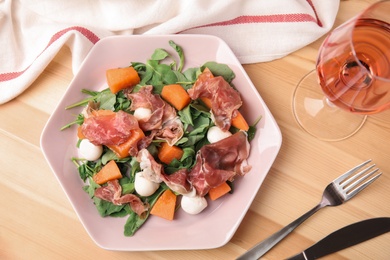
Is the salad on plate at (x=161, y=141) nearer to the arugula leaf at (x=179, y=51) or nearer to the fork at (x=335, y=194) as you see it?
the arugula leaf at (x=179, y=51)

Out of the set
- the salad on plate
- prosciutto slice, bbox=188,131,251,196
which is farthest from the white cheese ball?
prosciutto slice, bbox=188,131,251,196

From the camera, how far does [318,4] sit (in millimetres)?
1276

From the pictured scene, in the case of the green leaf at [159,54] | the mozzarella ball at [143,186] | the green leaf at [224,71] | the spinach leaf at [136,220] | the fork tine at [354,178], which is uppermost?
the green leaf at [159,54]

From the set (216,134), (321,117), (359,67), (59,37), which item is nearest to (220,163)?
(216,134)

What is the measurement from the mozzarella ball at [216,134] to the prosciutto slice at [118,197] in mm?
222

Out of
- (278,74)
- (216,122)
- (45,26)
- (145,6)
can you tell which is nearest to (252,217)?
(216,122)

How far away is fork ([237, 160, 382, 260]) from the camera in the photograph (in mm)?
1175

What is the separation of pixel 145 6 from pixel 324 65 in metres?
0.53

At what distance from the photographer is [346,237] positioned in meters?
1.17

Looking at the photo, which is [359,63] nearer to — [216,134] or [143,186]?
[216,134]

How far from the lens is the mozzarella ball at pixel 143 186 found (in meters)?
1.15

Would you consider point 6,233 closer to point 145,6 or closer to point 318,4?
point 145,6

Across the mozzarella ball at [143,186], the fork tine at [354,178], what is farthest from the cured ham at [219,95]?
the fork tine at [354,178]

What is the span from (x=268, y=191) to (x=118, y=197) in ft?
1.19
